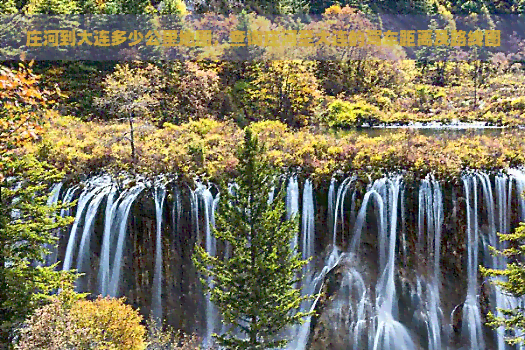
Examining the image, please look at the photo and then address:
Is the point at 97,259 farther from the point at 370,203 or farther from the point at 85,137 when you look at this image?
the point at 370,203

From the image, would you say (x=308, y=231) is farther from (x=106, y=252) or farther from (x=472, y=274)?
(x=106, y=252)

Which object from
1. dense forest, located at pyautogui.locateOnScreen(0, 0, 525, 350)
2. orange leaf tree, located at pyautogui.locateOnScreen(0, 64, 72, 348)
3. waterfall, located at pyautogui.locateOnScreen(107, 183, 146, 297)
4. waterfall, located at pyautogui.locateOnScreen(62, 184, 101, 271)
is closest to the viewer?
orange leaf tree, located at pyautogui.locateOnScreen(0, 64, 72, 348)

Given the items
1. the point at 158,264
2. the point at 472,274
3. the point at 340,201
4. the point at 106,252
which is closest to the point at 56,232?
the point at 106,252

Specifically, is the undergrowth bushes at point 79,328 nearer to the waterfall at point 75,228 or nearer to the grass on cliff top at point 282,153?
the waterfall at point 75,228

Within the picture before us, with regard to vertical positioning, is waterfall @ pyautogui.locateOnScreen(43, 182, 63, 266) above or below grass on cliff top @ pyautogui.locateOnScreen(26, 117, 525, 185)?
below

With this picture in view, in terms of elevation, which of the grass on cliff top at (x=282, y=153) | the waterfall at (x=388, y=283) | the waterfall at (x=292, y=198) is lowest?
the waterfall at (x=388, y=283)

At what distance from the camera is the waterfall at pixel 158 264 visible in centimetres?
1944

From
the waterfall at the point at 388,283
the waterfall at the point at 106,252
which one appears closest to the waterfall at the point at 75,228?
the waterfall at the point at 106,252

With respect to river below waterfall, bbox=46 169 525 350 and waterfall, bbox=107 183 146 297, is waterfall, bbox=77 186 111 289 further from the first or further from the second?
waterfall, bbox=107 183 146 297

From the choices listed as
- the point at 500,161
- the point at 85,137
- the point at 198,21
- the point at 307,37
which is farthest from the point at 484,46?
the point at 85,137

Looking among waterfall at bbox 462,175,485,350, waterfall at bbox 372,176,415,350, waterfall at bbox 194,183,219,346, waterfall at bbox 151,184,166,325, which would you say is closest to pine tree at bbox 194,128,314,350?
waterfall at bbox 194,183,219,346

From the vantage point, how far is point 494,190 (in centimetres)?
1947

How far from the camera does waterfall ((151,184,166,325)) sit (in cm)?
1944

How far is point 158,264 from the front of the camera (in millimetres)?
19750
